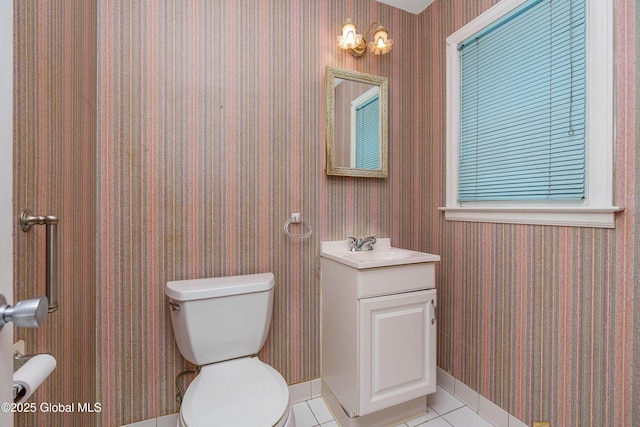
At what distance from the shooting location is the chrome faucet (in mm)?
1724

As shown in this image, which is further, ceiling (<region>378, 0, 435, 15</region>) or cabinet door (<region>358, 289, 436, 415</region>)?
ceiling (<region>378, 0, 435, 15</region>)

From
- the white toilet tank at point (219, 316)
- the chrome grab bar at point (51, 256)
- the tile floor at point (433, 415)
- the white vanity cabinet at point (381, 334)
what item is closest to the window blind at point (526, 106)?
the white vanity cabinet at point (381, 334)

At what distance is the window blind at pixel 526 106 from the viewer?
1.17m

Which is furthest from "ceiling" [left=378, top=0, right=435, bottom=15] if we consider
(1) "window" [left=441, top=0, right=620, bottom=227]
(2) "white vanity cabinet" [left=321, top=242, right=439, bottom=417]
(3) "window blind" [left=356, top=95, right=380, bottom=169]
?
(2) "white vanity cabinet" [left=321, top=242, right=439, bottom=417]

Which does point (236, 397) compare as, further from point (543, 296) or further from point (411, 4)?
point (411, 4)

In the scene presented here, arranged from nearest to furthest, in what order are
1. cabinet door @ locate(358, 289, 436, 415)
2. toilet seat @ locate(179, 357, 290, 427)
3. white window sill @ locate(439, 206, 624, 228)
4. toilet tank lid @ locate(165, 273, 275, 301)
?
toilet seat @ locate(179, 357, 290, 427)
white window sill @ locate(439, 206, 624, 228)
toilet tank lid @ locate(165, 273, 275, 301)
cabinet door @ locate(358, 289, 436, 415)

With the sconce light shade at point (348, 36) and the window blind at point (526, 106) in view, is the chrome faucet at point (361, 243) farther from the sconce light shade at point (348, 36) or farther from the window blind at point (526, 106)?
the sconce light shade at point (348, 36)

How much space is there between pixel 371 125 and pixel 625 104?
1.10 meters

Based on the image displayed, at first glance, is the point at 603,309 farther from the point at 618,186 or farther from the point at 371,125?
the point at 371,125

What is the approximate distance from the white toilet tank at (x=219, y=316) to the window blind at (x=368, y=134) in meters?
0.93

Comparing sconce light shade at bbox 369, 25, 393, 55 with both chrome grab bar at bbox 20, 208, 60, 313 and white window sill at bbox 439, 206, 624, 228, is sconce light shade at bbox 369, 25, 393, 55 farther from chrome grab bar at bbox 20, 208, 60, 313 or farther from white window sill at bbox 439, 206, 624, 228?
chrome grab bar at bbox 20, 208, 60, 313

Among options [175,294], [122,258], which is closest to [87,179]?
[122,258]

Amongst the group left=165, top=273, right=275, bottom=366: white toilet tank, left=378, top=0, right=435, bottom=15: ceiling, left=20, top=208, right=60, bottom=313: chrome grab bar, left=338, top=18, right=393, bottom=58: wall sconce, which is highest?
left=378, top=0, right=435, bottom=15: ceiling

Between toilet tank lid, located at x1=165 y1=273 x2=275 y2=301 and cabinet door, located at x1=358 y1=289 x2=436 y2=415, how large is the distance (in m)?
0.48
